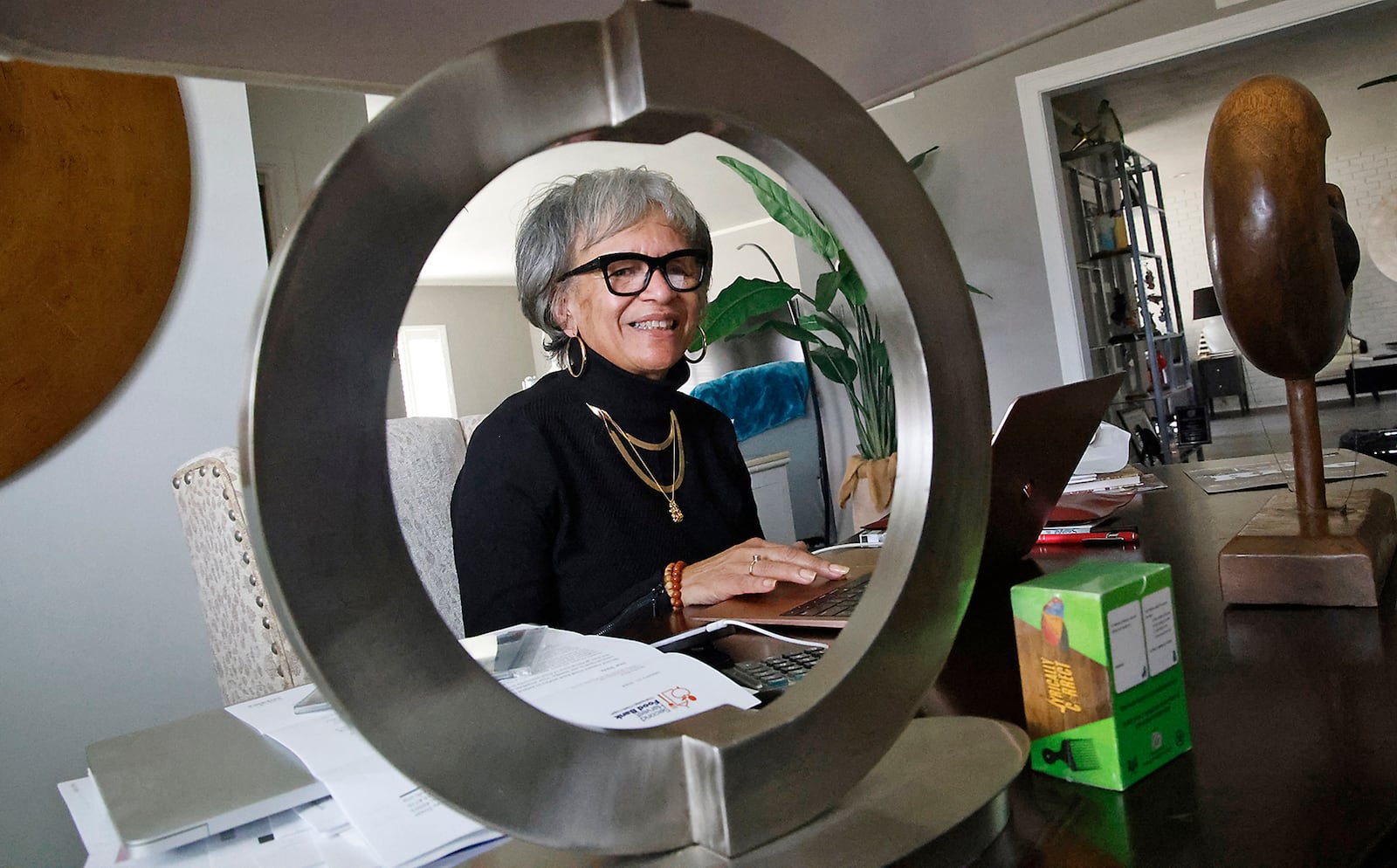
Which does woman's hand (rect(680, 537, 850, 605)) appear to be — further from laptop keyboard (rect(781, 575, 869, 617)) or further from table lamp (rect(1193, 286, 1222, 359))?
table lamp (rect(1193, 286, 1222, 359))

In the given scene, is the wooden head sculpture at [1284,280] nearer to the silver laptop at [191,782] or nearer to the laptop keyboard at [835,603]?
the laptop keyboard at [835,603]

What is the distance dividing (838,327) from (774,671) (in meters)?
3.63

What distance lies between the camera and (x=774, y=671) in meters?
0.60

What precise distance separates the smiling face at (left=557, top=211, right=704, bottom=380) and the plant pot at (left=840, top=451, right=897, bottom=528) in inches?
99.0

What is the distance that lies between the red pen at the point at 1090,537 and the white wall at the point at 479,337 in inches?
419

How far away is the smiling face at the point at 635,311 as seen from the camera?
1437mm

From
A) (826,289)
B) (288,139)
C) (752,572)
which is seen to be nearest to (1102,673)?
(752,572)

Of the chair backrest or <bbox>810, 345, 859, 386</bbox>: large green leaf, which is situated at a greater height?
<bbox>810, 345, 859, 386</bbox>: large green leaf

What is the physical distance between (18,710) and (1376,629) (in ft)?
5.76

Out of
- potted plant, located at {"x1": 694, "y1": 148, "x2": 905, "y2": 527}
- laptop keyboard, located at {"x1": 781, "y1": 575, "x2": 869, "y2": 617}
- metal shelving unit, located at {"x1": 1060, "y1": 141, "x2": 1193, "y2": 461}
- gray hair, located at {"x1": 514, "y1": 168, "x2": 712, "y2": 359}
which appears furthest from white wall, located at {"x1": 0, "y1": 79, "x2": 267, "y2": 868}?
metal shelving unit, located at {"x1": 1060, "y1": 141, "x2": 1193, "y2": 461}

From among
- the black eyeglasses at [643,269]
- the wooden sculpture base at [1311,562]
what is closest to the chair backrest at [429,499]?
the black eyeglasses at [643,269]

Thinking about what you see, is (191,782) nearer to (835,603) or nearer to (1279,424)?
(835,603)

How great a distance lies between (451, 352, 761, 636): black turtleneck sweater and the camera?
126 centimetres

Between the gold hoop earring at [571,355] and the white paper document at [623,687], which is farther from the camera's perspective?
the gold hoop earring at [571,355]
